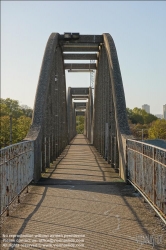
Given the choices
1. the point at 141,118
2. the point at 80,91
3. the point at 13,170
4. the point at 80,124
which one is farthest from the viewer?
the point at 80,124

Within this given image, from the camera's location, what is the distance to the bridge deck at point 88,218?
5035 mm

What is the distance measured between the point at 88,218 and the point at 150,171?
1.52m

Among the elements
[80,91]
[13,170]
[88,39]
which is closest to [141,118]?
[80,91]

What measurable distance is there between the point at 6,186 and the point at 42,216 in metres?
0.86

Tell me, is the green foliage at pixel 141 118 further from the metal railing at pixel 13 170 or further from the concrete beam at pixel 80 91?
the metal railing at pixel 13 170

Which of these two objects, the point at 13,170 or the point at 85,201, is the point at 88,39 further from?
the point at 13,170

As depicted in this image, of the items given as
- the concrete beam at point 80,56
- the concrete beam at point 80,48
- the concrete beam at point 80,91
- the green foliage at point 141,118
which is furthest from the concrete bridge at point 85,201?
the green foliage at point 141,118

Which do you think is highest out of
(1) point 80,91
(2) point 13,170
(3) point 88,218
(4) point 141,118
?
(1) point 80,91

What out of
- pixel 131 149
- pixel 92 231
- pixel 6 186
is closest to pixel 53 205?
pixel 6 186

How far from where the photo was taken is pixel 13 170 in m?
6.87

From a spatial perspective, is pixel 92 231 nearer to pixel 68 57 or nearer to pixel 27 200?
pixel 27 200

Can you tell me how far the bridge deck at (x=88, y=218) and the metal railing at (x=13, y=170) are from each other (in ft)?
1.08

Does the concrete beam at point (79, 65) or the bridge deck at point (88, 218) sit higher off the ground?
the concrete beam at point (79, 65)

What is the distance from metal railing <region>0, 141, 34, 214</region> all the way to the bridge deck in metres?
0.33
